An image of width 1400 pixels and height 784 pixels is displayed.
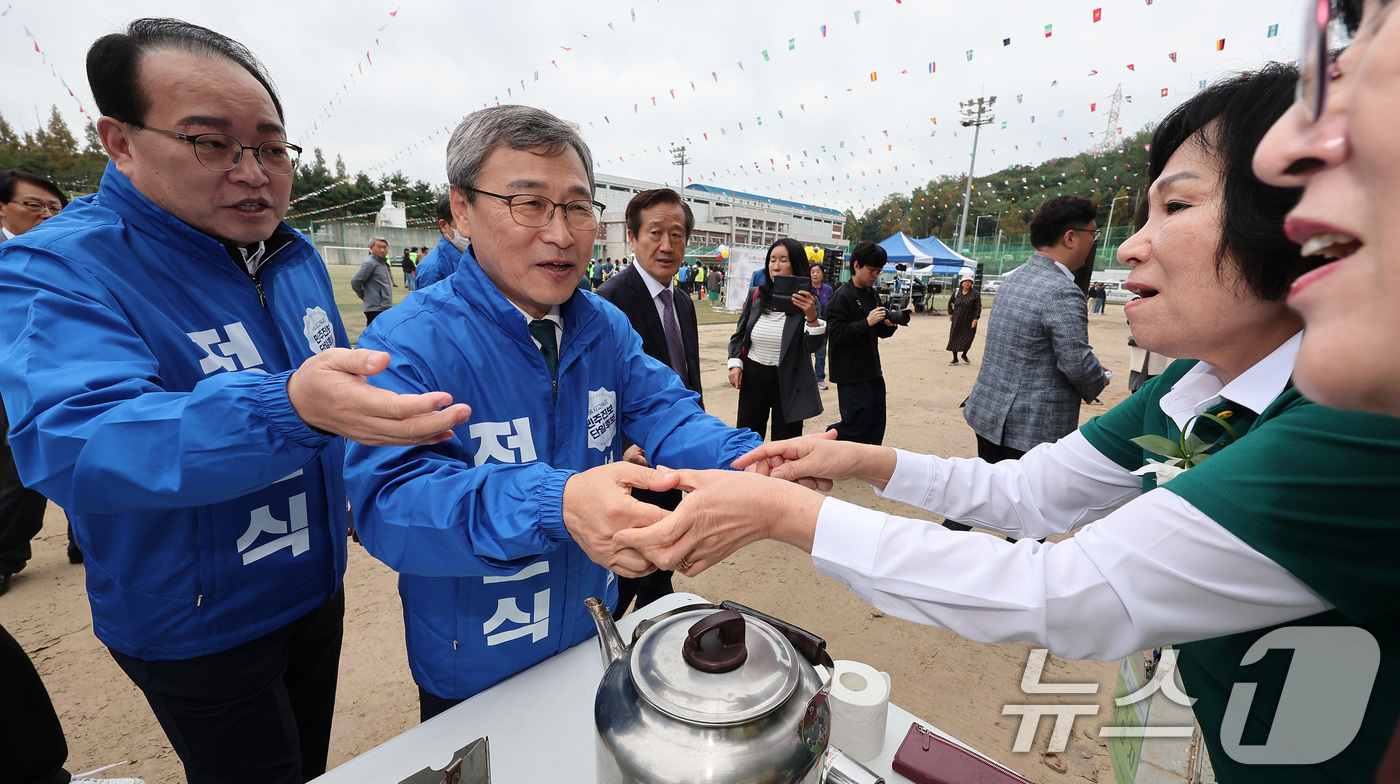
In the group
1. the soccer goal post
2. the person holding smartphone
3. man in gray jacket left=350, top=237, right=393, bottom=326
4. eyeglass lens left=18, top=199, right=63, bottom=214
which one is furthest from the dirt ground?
the soccer goal post

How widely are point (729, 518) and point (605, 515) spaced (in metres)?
0.29

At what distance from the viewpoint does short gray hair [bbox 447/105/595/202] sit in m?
1.50

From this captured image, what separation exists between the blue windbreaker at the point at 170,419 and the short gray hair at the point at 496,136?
73 cm

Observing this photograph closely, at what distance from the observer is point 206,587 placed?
1460 millimetres

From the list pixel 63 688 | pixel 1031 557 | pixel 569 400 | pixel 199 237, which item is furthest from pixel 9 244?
pixel 63 688

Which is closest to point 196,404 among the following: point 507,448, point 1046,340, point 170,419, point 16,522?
point 170,419

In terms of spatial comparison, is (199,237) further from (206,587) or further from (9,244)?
(206,587)

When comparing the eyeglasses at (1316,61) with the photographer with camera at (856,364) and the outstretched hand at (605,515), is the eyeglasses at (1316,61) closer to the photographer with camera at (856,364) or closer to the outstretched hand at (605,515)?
the outstretched hand at (605,515)

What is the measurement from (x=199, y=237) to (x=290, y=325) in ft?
1.14

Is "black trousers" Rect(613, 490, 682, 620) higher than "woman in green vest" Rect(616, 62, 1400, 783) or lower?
lower

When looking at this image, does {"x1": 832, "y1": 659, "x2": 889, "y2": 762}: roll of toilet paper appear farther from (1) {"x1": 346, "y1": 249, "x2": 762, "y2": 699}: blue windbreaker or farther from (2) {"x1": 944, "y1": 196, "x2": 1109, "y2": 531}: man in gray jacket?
(2) {"x1": 944, "y1": 196, "x2": 1109, "y2": 531}: man in gray jacket

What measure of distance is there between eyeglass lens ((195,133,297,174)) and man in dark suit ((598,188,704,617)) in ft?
6.87

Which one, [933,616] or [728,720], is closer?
[728,720]

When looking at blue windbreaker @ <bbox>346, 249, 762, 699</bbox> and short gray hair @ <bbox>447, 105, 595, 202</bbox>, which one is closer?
blue windbreaker @ <bbox>346, 249, 762, 699</bbox>
